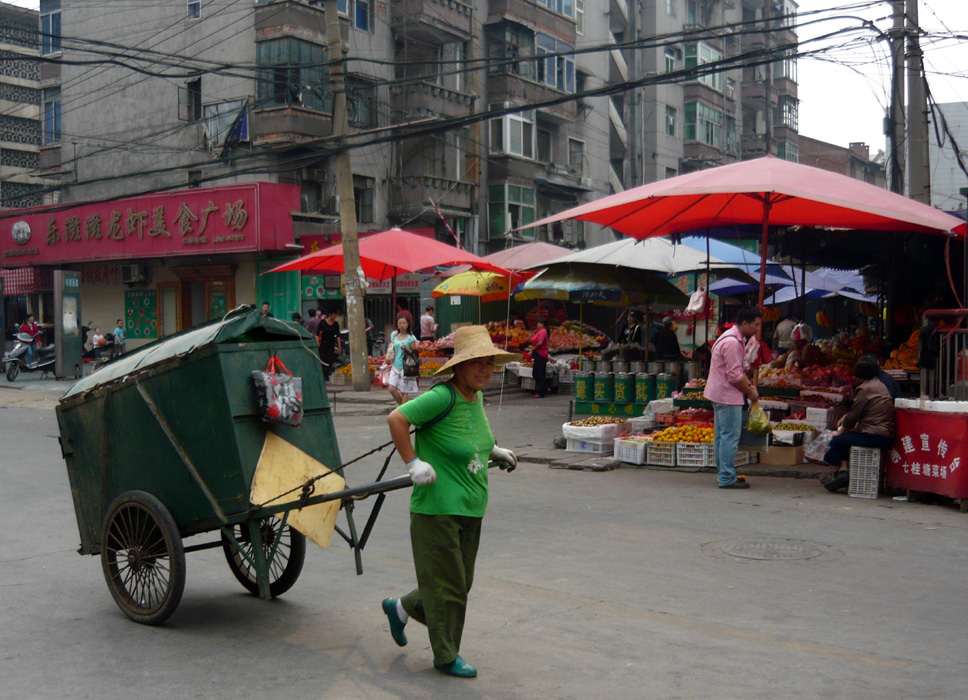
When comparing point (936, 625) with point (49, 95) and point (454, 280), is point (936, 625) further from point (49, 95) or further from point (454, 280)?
point (49, 95)

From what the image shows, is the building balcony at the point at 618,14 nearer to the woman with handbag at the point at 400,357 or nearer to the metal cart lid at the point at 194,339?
the woman with handbag at the point at 400,357

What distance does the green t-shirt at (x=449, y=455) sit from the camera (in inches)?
171

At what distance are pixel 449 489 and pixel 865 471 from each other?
6403 millimetres

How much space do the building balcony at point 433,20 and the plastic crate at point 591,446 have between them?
77.9 feet

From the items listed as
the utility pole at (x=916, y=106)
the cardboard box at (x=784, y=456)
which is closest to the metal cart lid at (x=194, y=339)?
the cardboard box at (x=784, y=456)

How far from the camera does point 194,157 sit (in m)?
31.4

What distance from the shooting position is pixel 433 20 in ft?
107

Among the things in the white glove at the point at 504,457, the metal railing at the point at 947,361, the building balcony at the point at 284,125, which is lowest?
the white glove at the point at 504,457

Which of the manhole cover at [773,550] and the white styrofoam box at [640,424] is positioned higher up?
the white styrofoam box at [640,424]

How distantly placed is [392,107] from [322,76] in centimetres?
365

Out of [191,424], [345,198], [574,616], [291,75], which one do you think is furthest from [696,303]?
[291,75]

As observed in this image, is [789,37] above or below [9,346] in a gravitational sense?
above

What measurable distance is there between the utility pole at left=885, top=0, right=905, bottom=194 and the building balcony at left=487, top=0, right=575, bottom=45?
21664 mm

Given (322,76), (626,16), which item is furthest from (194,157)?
(626,16)
